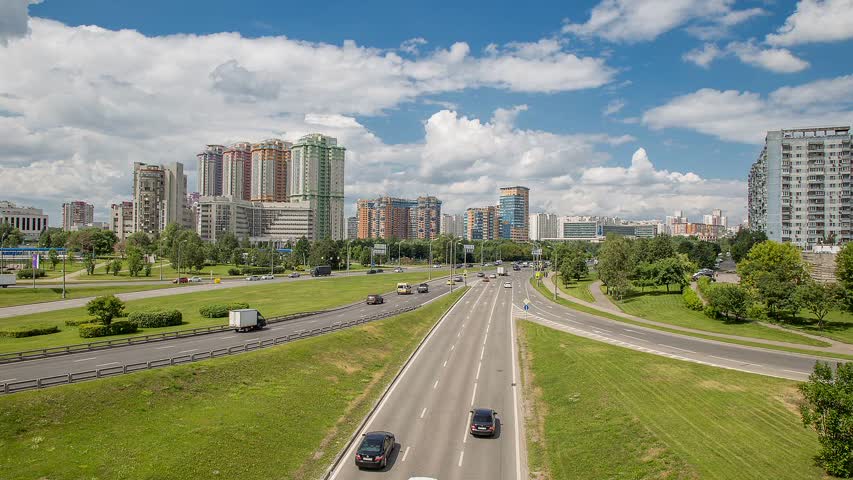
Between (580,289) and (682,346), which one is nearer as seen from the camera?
(682,346)

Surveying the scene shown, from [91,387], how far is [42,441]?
5.19 metres

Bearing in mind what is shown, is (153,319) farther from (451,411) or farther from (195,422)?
(451,411)

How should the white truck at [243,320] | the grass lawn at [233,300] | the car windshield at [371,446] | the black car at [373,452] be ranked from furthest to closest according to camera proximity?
the white truck at [243,320] < the grass lawn at [233,300] < the car windshield at [371,446] < the black car at [373,452]

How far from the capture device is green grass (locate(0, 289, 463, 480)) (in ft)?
71.5

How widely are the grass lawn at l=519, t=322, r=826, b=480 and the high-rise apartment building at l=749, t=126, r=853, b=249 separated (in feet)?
414

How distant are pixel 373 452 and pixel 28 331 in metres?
41.4

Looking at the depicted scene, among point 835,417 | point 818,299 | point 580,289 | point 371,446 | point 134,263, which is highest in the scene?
point 134,263

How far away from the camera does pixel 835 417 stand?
19.4m

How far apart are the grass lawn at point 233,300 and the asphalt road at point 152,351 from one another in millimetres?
5613

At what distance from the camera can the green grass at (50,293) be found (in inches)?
2884

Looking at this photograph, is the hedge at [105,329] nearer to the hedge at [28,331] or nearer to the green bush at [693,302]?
the hedge at [28,331]

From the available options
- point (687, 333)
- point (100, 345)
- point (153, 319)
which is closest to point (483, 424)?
point (100, 345)

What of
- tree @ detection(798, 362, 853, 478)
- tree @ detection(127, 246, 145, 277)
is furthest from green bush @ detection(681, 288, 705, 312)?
tree @ detection(127, 246, 145, 277)

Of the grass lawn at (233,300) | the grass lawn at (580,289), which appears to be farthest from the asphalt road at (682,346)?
the grass lawn at (233,300)
